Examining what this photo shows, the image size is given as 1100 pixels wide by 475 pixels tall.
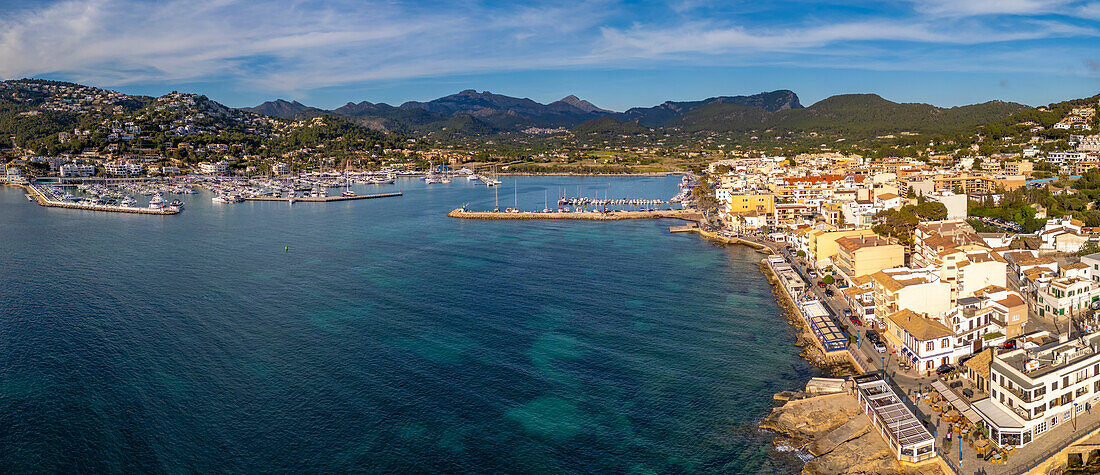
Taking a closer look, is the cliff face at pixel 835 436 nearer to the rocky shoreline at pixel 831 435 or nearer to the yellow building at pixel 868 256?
the rocky shoreline at pixel 831 435

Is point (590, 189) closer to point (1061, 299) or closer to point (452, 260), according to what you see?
point (452, 260)

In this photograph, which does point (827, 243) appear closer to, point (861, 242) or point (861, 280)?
point (861, 242)

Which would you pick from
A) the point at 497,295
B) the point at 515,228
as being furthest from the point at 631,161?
the point at 497,295

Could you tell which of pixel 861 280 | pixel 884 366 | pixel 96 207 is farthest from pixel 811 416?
pixel 96 207

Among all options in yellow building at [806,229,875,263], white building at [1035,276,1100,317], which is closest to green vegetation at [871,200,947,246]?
yellow building at [806,229,875,263]

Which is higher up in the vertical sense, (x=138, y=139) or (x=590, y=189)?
(x=138, y=139)

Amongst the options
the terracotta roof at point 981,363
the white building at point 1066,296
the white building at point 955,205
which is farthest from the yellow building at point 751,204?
the terracotta roof at point 981,363
